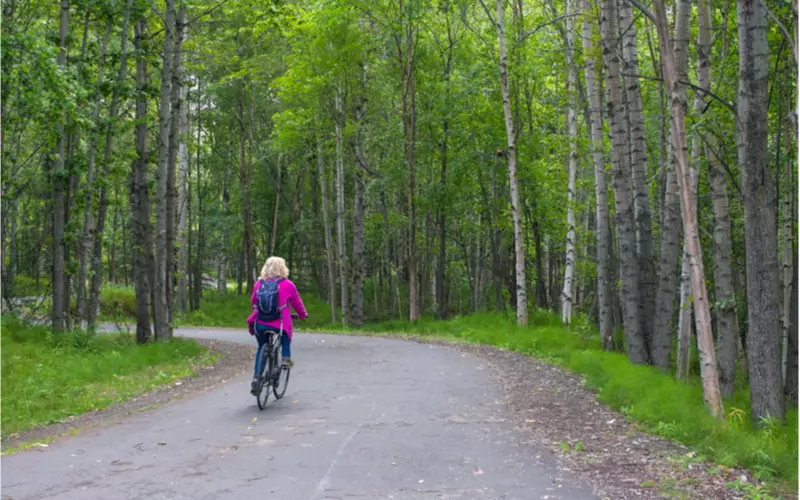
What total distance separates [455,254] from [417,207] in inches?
366

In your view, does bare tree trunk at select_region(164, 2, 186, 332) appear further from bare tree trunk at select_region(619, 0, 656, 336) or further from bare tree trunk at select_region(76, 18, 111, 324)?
bare tree trunk at select_region(619, 0, 656, 336)

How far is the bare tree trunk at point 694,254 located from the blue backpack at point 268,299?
17.9 feet

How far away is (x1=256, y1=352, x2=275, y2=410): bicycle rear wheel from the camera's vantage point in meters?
9.44

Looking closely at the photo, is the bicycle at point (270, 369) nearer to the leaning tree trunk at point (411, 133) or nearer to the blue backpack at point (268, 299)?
the blue backpack at point (268, 299)

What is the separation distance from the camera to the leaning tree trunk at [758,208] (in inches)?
308

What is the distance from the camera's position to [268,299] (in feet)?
32.1

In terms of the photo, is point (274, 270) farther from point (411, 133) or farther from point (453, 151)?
point (453, 151)

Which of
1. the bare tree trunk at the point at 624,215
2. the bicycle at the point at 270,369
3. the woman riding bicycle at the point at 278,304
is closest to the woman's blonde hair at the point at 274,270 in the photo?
the woman riding bicycle at the point at 278,304

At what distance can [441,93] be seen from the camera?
25766 mm

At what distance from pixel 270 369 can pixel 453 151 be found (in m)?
18.6

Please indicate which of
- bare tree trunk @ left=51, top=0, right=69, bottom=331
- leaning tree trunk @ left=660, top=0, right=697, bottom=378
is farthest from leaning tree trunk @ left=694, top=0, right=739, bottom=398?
bare tree trunk @ left=51, top=0, right=69, bottom=331

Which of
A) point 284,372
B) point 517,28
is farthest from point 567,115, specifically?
point 284,372

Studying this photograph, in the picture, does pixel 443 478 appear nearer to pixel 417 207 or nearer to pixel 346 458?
pixel 346 458

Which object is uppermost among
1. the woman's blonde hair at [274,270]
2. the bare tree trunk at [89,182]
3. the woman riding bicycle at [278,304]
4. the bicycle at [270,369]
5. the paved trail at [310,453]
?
the bare tree trunk at [89,182]
